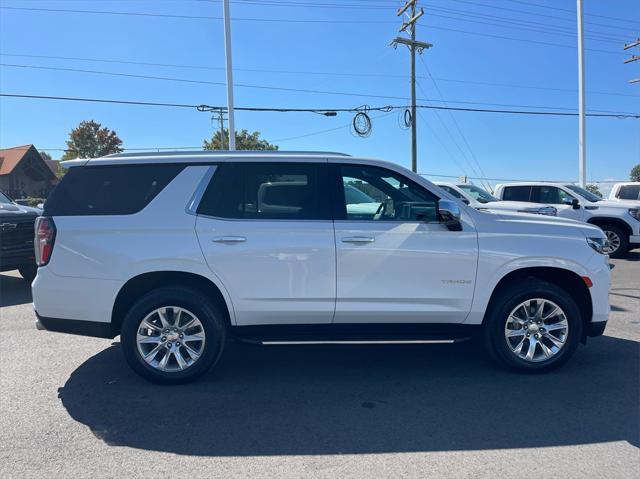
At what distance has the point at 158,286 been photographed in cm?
443

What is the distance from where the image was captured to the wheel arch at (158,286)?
433cm

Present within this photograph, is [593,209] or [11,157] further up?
[11,157]

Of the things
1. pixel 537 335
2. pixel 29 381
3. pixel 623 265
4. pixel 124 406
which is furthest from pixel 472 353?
pixel 623 265

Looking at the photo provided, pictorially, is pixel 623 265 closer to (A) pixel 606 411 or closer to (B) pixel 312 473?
(A) pixel 606 411

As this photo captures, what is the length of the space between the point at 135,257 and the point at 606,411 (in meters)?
3.96

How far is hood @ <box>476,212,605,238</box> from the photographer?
175 inches

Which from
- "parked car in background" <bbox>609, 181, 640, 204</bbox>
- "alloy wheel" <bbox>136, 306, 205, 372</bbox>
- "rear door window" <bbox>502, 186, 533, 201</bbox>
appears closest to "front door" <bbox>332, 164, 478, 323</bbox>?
"alloy wheel" <bbox>136, 306, 205, 372</bbox>

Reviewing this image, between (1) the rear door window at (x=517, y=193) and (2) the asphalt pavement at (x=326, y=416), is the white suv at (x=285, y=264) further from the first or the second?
(1) the rear door window at (x=517, y=193)

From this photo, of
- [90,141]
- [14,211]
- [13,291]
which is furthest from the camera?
[90,141]

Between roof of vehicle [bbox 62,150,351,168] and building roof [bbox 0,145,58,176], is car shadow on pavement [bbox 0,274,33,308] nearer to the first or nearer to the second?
roof of vehicle [bbox 62,150,351,168]

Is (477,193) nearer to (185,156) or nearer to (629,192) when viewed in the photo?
(629,192)

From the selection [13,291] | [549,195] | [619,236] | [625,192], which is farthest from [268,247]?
[625,192]

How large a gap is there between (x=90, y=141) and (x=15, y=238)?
5198cm

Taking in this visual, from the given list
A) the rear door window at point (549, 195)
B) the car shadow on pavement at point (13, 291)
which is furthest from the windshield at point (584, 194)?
the car shadow on pavement at point (13, 291)
